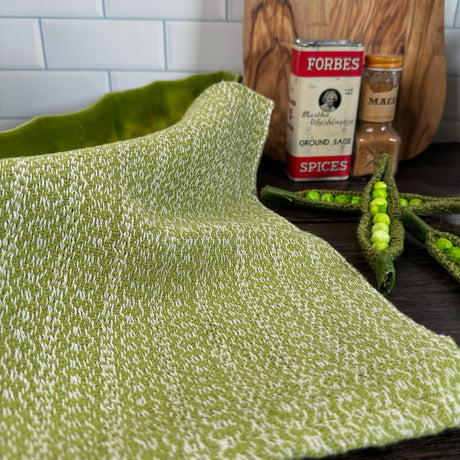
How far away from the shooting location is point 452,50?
28.6 inches

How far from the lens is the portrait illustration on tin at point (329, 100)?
557 millimetres

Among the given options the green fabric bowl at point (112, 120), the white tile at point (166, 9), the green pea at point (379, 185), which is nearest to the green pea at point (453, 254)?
the green pea at point (379, 185)

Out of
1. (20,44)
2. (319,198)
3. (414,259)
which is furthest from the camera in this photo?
(20,44)

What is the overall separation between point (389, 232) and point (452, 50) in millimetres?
450

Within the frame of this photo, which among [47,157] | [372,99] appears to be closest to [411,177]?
[372,99]

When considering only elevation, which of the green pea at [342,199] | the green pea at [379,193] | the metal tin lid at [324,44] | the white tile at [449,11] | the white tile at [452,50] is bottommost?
the green pea at [342,199]

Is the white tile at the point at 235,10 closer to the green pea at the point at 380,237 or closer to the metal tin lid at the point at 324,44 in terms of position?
the metal tin lid at the point at 324,44

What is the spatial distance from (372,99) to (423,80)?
0.14 m

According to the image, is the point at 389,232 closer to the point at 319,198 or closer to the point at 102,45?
the point at 319,198

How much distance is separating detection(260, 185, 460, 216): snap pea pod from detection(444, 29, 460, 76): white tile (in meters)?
0.33

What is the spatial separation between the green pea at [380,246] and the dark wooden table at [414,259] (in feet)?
0.07

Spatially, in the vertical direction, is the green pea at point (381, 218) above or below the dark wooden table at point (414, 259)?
above

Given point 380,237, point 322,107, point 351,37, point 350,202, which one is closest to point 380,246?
point 380,237

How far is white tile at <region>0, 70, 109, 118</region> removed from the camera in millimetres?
676
